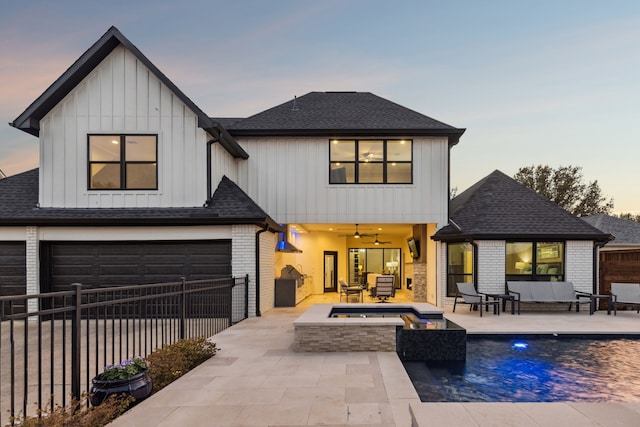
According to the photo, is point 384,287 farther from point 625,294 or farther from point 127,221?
point 127,221

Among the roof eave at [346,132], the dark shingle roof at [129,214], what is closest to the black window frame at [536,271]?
the roof eave at [346,132]

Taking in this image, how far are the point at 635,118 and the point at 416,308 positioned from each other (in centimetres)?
2407

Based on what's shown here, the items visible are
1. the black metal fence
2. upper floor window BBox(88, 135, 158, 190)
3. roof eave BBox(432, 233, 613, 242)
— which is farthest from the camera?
roof eave BBox(432, 233, 613, 242)

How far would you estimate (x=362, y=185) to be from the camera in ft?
46.5

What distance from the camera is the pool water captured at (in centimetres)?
512

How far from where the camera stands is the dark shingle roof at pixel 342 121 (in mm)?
13828

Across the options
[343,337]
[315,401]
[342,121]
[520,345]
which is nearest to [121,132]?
[342,121]

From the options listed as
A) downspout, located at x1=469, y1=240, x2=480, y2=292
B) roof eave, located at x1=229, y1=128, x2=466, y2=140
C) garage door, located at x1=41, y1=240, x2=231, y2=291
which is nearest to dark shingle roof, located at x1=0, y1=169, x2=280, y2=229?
garage door, located at x1=41, y1=240, x2=231, y2=291

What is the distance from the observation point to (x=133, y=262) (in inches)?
A: 466

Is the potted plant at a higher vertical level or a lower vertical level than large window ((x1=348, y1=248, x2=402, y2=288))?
higher

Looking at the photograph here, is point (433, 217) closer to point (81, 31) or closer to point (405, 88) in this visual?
point (405, 88)

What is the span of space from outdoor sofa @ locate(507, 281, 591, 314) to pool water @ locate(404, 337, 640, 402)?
3.77 m

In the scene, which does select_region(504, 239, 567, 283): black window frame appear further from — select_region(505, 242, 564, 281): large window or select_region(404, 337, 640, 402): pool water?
select_region(404, 337, 640, 402): pool water

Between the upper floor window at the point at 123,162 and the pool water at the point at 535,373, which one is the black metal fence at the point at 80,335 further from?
the pool water at the point at 535,373
